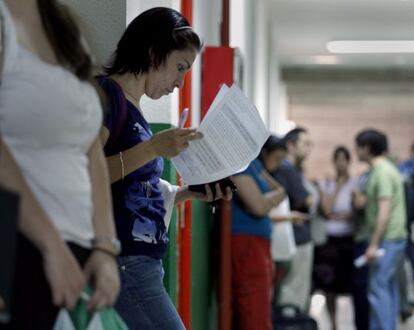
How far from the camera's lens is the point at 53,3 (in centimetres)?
165

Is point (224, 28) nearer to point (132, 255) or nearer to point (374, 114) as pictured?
point (132, 255)

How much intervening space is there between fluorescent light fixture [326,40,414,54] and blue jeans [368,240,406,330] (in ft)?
21.6

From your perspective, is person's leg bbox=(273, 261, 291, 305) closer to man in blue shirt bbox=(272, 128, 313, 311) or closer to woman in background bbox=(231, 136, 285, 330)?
man in blue shirt bbox=(272, 128, 313, 311)

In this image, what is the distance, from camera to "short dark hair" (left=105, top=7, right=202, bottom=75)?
2.24 m

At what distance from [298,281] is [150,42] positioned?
15.1ft

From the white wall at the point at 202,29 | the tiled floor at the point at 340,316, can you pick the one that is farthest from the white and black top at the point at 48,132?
the tiled floor at the point at 340,316

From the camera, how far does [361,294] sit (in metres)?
6.96

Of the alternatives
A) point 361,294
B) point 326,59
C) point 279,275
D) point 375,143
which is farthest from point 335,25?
point 279,275

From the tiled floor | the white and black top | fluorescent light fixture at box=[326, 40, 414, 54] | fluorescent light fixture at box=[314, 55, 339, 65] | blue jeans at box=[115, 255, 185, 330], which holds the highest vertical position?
fluorescent light fixture at box=[314, 55, 339, 65]

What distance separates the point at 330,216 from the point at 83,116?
6.08 m

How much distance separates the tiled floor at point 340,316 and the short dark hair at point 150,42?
589cm

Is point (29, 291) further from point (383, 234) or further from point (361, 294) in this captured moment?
point (361, 294)

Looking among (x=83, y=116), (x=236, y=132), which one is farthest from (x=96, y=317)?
(x=236, y=132)

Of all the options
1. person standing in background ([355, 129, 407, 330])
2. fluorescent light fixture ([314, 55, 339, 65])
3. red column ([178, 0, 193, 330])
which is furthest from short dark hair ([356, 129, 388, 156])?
fluorescent light fixture ([314, 55, 339, 65])
